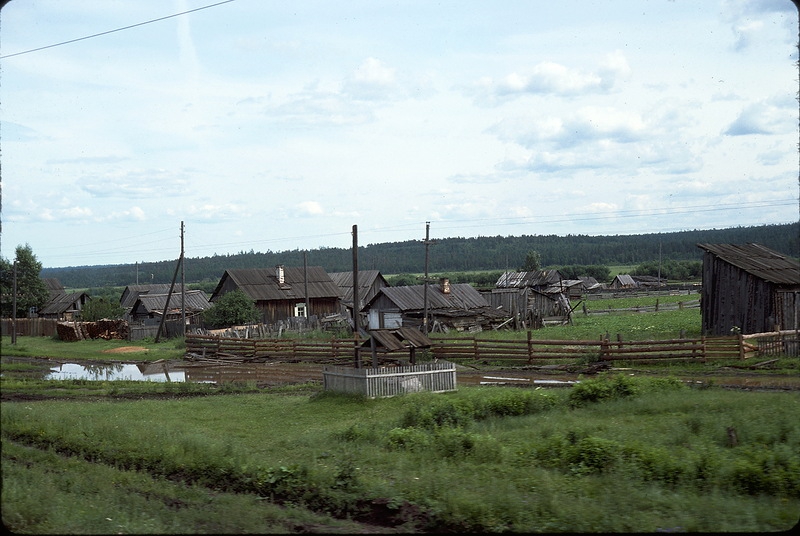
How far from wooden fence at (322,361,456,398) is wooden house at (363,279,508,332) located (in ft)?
77.2

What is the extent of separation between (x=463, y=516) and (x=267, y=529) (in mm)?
2245

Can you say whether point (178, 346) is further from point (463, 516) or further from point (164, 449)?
point (463, 516)

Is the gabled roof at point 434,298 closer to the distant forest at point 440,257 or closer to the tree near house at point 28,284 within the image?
the tree near house at point 28,284

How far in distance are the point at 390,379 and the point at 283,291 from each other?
124 feet

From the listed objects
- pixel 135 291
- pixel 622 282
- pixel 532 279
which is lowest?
pixel 135 291

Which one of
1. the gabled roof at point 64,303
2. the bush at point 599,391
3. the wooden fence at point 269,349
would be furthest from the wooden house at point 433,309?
the gabled roof at point 64,303

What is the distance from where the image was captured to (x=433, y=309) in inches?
1861

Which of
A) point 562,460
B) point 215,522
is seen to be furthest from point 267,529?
point 562,460

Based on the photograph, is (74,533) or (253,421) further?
(253,421)

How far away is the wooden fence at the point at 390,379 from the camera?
68.1ft

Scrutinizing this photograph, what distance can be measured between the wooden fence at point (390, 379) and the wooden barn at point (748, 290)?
14067 mm

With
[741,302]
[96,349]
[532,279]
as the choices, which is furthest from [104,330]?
[741,302]

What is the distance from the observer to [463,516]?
27.2ft

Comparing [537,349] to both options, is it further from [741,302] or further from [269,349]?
[269,349]
